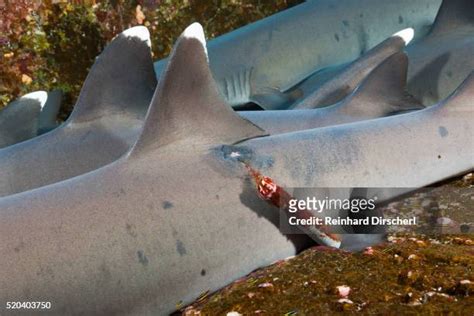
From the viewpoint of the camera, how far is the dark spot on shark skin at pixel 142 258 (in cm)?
225

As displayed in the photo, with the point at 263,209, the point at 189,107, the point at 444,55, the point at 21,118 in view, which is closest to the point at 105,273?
the point at 263,209

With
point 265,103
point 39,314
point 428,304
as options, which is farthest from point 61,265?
point 265,103

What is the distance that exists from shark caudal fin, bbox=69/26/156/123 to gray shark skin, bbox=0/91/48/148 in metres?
0.71

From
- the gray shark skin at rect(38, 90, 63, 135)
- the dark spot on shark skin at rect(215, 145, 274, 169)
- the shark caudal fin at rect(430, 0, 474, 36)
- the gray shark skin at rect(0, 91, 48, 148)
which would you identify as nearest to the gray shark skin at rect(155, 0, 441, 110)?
the shark caudal fin at rect(430, 0, 474, 36)

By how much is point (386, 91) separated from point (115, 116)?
4.44ft

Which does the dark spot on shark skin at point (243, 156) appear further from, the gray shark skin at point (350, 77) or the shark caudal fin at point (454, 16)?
the shark caudal fin at point (454, 16)

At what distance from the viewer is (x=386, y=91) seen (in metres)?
3.36

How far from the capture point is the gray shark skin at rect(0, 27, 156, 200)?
3.09m

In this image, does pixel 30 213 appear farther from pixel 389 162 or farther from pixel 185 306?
pixel 389 162

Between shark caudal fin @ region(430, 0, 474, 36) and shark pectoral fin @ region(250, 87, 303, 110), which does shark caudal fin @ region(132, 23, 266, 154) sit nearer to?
shark pectoral fin @ region(250, 87, 303, 110)

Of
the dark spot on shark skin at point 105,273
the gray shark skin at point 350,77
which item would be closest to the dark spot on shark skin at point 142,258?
the dark spot on shark skin at point 105,273

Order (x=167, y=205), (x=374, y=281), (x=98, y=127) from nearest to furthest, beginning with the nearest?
1. (x=374, y=281)
2. (x=167, y=205)
3. (x=98, y=127)

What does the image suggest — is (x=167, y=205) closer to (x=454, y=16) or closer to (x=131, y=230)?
(x=131, y=230)

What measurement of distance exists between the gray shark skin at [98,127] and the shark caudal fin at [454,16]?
211 cm
